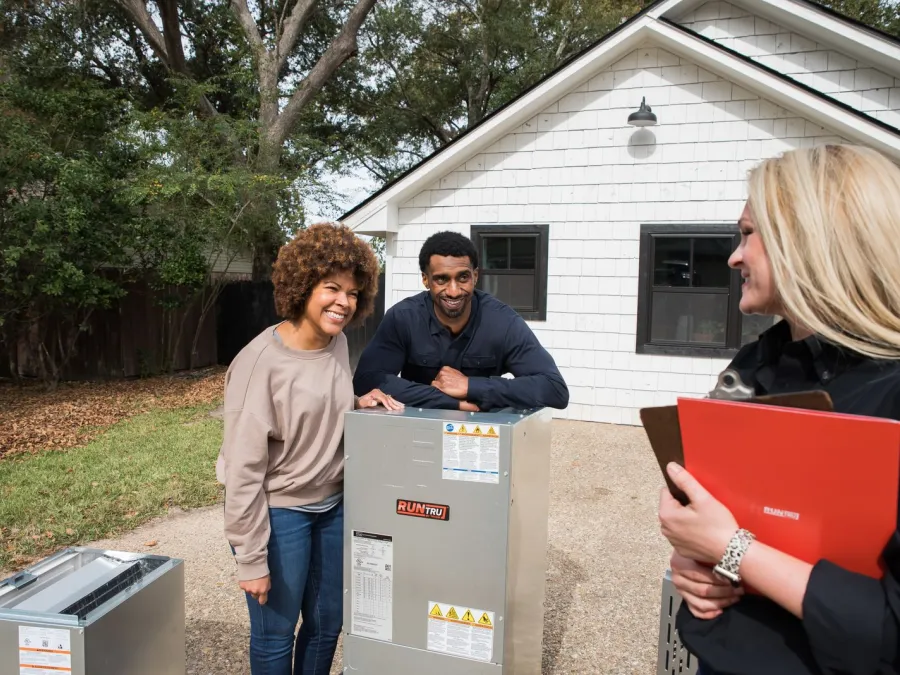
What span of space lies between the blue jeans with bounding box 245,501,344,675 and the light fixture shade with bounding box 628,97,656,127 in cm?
606

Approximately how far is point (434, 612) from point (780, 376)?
4.47ft

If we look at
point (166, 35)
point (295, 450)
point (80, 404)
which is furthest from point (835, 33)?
point (166, 35)

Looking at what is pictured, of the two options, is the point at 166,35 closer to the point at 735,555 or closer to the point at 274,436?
the point at 274,436

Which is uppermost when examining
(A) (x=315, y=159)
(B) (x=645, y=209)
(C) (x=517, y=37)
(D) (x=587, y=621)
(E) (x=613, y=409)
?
(C) (x=517, y=37)

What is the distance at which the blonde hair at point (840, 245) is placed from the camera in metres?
1.01

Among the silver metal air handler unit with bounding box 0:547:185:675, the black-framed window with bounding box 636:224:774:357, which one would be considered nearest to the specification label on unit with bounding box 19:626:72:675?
the silver metal air handler unit with bounding box 0:547:185:675

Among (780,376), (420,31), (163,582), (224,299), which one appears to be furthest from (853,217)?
(420,31)

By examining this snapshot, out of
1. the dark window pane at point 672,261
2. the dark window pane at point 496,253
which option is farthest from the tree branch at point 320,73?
the dark window pane at point 672,261

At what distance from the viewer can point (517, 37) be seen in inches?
757

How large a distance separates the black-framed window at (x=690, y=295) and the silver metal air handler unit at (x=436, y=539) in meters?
5.45

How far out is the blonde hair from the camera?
3.32 feet

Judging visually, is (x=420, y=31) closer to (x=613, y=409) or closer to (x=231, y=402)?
(x=613, y=409)

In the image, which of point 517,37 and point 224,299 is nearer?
point 224,299

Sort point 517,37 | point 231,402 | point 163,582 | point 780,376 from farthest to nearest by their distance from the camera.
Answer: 1. point 517,37
2. point 163,582
3. point 231,402
4. point 780,376
